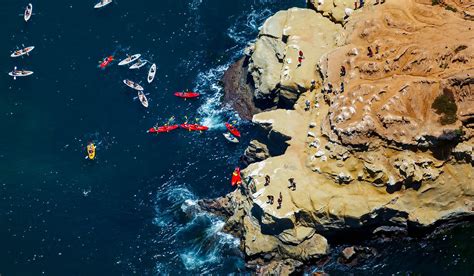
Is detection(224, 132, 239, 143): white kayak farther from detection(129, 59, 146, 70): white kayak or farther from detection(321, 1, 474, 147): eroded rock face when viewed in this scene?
detection(129, 59, 146, 70): white kayak

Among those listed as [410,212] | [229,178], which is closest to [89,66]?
[229,178]

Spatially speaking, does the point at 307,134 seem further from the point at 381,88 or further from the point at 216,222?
the point at 216,222

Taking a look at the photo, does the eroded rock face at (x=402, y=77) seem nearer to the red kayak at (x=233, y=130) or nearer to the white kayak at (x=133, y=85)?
the red kayak at (x=233, y=130)

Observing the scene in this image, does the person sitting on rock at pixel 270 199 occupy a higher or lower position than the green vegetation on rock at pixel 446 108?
lower

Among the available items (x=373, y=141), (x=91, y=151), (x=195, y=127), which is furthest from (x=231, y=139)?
(x=373, y=141)

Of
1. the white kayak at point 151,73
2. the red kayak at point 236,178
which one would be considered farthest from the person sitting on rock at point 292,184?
the white kayak at point 151,73

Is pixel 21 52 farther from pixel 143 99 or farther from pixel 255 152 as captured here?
pixel 255 152

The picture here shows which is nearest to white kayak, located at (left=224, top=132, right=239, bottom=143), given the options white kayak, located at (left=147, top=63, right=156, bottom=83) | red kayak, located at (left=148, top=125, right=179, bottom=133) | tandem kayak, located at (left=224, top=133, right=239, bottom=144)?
tandem kayak, located at (left=224, top=133, right=239, bottom=144)
